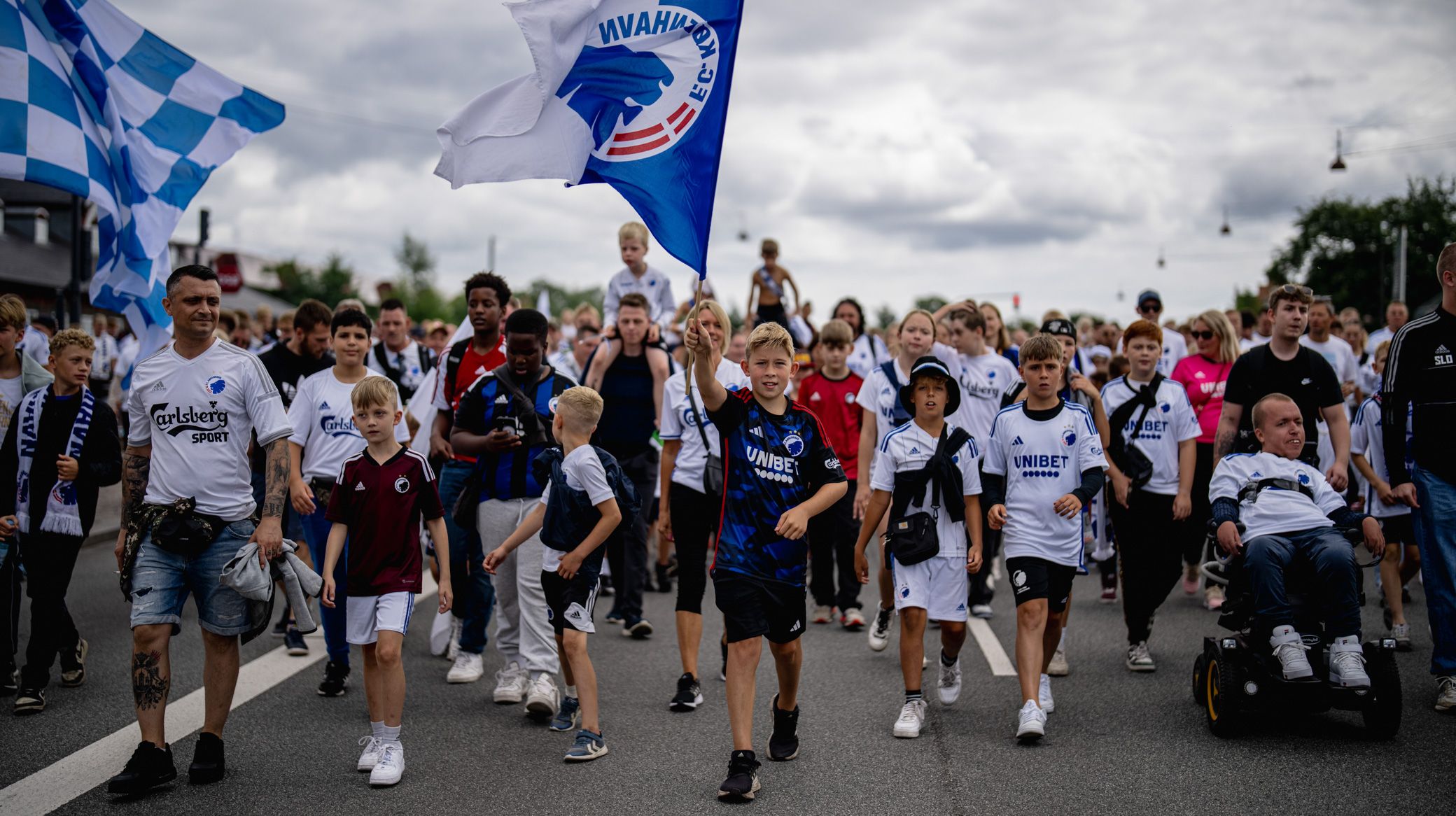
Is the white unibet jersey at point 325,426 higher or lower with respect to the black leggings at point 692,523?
higher

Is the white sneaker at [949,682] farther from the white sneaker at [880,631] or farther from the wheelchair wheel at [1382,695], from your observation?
the wheelchair wheel at [1382,695]

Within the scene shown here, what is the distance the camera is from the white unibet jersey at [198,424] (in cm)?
509

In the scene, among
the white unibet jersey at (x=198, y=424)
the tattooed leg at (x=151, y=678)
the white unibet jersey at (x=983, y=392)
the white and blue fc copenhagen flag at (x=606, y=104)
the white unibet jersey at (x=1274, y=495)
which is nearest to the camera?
the tattooed leg at (x=151, y=678)

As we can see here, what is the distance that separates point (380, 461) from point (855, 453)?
164 inches

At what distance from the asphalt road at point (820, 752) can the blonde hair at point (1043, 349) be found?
1.87 meters

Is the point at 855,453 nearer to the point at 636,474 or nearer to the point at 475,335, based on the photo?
the point at 636,474

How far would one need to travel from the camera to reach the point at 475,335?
718cm

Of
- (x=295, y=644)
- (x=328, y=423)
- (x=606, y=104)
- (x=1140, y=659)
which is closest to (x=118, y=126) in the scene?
(x=328, y=423)

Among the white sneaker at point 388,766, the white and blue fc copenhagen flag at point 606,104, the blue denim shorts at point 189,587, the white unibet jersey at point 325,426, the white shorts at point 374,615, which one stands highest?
the white and blue fc copenhagen flag at point 606,104

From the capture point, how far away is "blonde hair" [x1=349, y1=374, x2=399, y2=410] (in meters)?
5.50

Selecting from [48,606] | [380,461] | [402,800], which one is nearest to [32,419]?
[48,606]

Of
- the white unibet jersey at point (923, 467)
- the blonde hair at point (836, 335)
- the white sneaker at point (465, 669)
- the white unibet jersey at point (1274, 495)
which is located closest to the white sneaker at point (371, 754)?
the white sneaker at point (465, 669)

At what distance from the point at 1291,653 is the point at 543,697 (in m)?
3.63

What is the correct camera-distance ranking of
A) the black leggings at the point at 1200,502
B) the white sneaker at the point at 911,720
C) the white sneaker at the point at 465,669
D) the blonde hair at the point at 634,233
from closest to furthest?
the white sneaker at the point at 911,720 < the white sneaker at the point at 465,669 < the black leggings at the point at 1200,502 < the blonde hair at the point at 634,233
